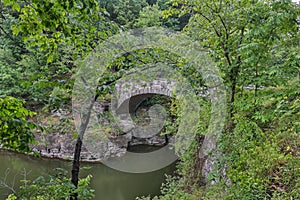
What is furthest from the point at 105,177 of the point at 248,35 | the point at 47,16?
the point at 47,16

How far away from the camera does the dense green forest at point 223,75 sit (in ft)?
4.85

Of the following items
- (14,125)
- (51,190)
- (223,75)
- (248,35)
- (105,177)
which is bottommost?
(105,177)

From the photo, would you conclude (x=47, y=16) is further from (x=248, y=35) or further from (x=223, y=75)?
(x=223, y=75)

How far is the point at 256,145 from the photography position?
8.24ft

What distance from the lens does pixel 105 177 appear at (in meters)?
6.86

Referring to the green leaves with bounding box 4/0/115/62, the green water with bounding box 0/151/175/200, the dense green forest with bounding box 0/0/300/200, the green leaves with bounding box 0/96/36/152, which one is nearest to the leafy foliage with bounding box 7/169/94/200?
the dense green forest with bounding box 0/0/300/200

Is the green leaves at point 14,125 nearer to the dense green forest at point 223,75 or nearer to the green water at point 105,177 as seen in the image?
the dense green forest at point 223,75

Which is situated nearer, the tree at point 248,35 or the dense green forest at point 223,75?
the dense green forest at point 223,75

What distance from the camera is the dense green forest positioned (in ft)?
4.85

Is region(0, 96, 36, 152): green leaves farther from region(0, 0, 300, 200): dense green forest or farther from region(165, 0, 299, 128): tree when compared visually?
region(165, 0, 299, 128): tree

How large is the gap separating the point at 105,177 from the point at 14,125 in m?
5.90

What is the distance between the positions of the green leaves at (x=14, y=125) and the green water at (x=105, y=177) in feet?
14.5

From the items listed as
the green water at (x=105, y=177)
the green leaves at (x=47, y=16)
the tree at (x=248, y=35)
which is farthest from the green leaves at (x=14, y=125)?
the green water at (x=105, y=177)

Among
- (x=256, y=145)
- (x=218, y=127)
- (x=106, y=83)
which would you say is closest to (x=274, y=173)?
(x=256, y=145)
